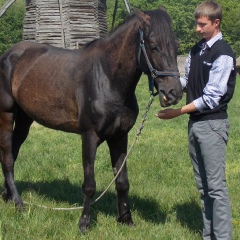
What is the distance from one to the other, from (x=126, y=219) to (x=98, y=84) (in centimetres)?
163

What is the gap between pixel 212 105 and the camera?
183 inches

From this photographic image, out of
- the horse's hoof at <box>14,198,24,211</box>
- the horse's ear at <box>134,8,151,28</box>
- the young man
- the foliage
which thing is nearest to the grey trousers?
the young man

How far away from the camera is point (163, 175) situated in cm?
814

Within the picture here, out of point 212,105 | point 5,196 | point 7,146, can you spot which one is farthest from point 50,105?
point 212,105

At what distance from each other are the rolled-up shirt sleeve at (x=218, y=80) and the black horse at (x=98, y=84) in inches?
11.9

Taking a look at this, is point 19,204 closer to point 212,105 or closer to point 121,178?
point 121,178

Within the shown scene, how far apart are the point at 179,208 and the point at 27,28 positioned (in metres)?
14.9

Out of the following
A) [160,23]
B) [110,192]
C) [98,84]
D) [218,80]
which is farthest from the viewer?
[110,192]

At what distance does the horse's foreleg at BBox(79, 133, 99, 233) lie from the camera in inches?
219

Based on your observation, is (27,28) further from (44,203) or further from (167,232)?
(167,232)

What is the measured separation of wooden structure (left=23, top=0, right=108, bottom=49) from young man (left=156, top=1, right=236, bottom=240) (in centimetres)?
1485

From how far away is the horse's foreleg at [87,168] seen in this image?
18.2ft

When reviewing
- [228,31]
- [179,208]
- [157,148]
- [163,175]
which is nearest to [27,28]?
[157,148]

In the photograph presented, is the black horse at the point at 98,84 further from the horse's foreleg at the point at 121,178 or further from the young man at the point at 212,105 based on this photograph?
the young man at the point at 212,105
